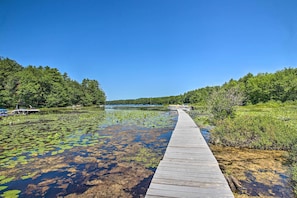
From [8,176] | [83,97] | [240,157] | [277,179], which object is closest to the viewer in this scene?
[277,179]

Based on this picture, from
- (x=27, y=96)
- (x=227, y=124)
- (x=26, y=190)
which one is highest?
(x=27, y=96)

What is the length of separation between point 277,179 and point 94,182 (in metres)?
4.96

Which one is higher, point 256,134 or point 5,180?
point 256,134

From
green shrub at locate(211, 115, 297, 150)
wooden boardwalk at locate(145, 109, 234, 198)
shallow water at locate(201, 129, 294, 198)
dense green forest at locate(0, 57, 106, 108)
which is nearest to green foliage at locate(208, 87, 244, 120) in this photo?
green shrub at locate(211, 115, 297, 150)

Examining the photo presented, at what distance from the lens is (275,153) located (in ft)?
23.7

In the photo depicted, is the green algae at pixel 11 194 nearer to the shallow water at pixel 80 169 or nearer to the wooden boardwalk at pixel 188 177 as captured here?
the shallow water at pixel 80 169

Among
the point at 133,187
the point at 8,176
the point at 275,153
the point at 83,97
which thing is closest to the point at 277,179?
the point at 275,153

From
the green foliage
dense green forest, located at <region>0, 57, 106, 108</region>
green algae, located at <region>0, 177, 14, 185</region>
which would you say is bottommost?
green algae, located at <region>0, 177, 14, 185</region>

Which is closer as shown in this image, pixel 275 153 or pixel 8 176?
pixel 8 176

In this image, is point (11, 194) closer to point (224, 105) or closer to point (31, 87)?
point (224, 105)

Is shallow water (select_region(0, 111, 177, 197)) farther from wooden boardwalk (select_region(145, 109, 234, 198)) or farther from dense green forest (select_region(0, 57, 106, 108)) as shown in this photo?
dense green forest (select_region(0, 57, 106, 108))

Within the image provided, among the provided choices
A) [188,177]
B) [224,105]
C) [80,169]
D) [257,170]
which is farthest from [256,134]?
[80,169]

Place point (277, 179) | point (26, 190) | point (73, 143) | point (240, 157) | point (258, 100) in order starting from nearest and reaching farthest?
point (26, 190)
point (277, 179)
point (240, 157)
point (73, 143)
point (258, 100)

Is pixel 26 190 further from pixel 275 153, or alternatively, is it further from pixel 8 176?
pixel 275 153
